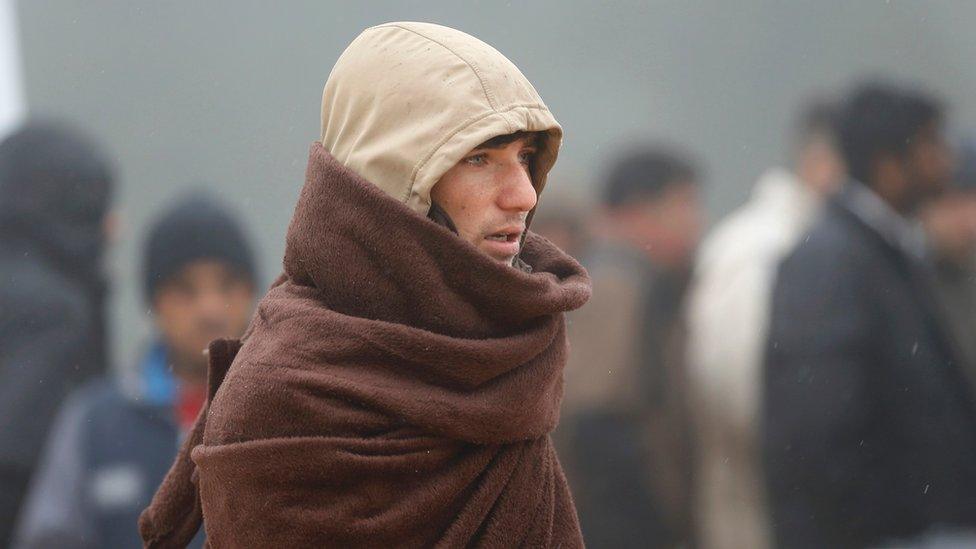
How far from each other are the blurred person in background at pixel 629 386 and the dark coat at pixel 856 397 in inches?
11.0

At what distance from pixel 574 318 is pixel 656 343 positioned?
0.80 feet

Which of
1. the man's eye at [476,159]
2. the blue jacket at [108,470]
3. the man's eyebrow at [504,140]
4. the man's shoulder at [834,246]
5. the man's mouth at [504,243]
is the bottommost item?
the blue jacket at [108,470]

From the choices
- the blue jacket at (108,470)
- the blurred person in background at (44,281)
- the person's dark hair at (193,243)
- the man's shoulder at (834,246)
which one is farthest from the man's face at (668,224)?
the blurred person in background at (44,281)

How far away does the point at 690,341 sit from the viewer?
422cm

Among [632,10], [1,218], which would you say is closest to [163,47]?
[1,218]

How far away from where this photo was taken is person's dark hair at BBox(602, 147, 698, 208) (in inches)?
170

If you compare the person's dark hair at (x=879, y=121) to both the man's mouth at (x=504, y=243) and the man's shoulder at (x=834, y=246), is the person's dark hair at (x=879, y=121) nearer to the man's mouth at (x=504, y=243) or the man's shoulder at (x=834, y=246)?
the man's shoulder at (x=834, y=246)

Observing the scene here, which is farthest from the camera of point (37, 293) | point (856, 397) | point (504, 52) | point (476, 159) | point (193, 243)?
point (504, 52)

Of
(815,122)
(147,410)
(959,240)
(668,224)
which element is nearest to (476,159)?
(147,410)

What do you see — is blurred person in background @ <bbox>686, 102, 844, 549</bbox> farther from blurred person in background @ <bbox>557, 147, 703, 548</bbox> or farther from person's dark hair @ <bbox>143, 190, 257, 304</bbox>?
person's dark hair @ <bbox>143, 190, 257, 304</bbox>

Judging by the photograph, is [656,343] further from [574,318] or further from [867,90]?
[867,90]

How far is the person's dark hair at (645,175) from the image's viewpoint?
432 centimetres

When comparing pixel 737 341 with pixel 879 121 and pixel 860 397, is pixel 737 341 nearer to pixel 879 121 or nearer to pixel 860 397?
pixel 860 397

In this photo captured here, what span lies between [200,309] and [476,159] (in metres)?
1.89
